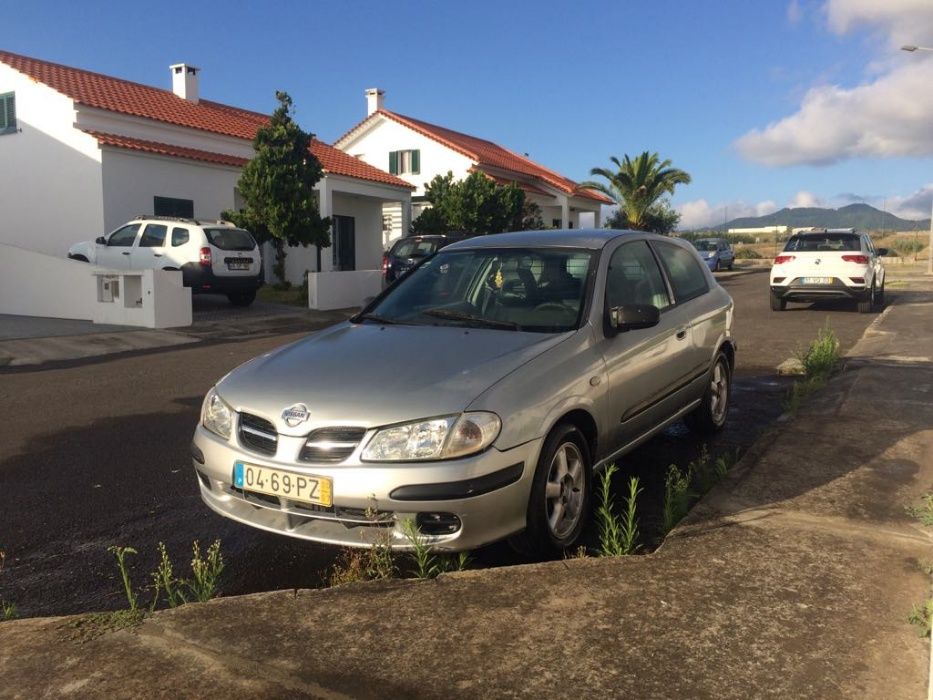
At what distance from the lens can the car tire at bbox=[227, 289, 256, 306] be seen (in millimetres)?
17094

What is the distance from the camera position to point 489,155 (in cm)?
3538

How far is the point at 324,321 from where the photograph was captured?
52.6 ft

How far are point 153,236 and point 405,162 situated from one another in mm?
19923

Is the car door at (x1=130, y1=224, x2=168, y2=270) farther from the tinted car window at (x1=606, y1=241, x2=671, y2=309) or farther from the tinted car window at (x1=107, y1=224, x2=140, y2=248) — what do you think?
the tinted car window at (x1=606, y1=241, x2=671, y2=309)

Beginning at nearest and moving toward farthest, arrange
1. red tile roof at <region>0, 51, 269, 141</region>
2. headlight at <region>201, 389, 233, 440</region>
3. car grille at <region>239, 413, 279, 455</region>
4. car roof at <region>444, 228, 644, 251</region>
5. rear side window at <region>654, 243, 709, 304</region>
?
car grille at <region>239, 413, 279, 455</region> → headlight at <region>201, 389, 233, 440</region> → car roof at <region>444, 228, 644, 251</region> → rear side window at <region>654, 243, 709, 304</region> → red tile roof at <region>0, 51, 269, 141</region>

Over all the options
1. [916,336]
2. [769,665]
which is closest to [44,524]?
[769,665]

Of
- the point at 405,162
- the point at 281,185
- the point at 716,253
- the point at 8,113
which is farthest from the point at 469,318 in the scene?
the point at 716,253

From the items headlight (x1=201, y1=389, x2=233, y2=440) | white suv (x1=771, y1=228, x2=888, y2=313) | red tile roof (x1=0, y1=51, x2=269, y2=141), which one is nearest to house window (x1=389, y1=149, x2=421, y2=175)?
red tile roof (x1=0, y1=51, x2=269, y2=141)

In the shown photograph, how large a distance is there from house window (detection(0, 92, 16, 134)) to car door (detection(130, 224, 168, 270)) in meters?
7.13

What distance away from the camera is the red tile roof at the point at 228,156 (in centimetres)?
1829

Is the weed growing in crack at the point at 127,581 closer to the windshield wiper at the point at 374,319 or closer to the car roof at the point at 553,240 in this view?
the windshield wiper at the point at 374,319

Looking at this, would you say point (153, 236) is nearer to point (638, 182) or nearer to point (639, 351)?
point (639, 351)

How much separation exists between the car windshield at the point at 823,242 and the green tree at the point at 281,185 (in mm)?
10604

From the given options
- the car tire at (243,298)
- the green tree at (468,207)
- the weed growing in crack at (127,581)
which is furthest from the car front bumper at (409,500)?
the green tree at (468,207)
